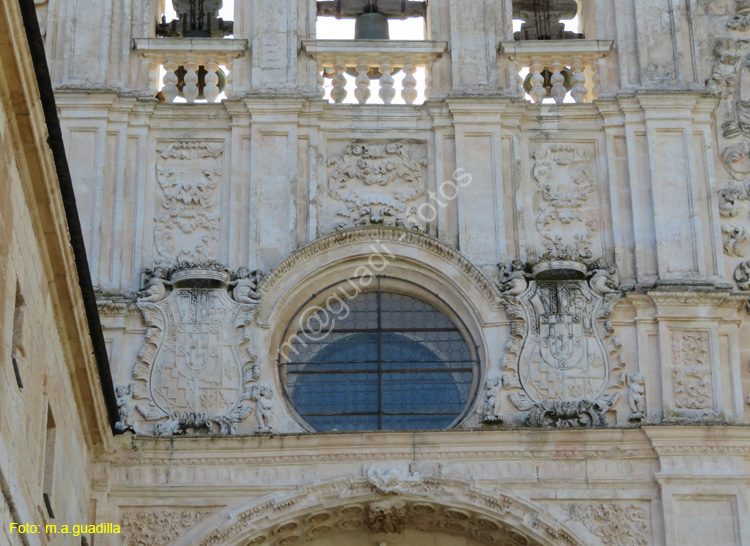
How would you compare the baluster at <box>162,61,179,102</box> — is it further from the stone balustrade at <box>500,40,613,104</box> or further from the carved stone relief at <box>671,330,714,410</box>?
the carved stone relief at <box>671,330,714,410</box>

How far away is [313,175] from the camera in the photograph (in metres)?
19.1

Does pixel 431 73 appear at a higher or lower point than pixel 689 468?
higher

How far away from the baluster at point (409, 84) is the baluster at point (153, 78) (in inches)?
106

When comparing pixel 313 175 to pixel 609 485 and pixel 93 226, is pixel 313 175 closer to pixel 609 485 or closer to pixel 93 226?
pixel 93 226

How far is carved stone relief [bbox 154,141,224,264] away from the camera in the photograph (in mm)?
18766

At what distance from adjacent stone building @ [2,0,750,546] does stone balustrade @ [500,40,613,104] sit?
0.03m

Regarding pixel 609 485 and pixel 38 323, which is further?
pixel 609 485

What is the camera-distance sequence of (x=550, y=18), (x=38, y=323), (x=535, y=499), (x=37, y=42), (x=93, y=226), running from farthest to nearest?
(x=550, y=18), (x=93, y=226), (x=535, y=499), (x=38, y=323), (x=37, y=42)

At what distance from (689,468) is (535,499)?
1.50 meters

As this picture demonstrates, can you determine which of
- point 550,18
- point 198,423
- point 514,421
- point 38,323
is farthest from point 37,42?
point 550,18

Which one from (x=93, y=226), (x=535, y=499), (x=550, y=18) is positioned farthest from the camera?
(x=550, y=18)

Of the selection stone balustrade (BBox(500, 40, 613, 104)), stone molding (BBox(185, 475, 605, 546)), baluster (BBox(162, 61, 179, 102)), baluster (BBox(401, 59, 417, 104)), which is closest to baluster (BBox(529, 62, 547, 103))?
stone balustrade (BBox(500, 40, 613, 104))

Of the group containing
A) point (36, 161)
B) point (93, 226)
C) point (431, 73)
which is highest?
point (431, 73)

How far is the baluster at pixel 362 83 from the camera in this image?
19.7 meters
